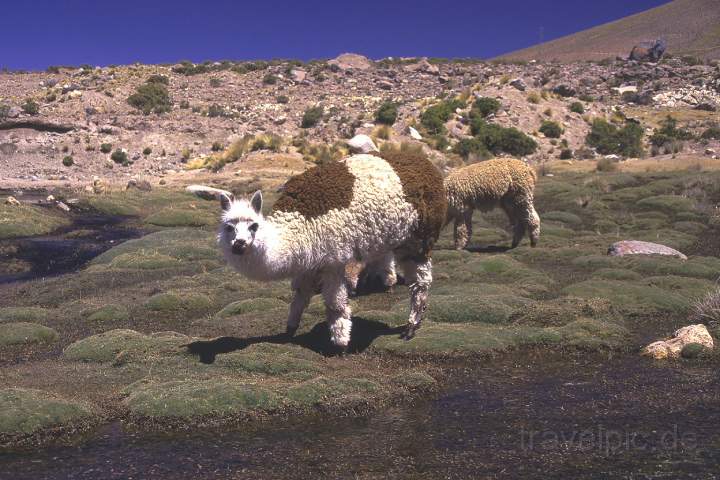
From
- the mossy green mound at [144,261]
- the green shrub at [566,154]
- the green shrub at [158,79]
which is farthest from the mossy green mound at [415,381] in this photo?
the green shrub at [158,79]

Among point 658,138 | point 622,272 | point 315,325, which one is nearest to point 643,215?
point 622,272

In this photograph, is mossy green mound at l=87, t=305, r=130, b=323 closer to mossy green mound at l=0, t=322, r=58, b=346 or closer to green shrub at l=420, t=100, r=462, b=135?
mossy green mound at l=0, t=322, r=58, b=346

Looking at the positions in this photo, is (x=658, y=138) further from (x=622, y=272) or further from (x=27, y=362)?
(x=27, y=362)

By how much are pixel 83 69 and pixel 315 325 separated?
67042 millimetres

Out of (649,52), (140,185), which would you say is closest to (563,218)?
(140,185)

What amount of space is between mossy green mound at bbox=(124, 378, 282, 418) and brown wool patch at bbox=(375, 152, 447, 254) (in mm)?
3383

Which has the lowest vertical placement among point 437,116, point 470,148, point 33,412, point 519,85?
point 33,412

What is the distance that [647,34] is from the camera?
132 m

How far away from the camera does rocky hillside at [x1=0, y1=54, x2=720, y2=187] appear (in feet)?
131

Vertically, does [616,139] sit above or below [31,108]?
below

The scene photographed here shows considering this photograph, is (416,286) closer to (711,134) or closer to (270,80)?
(711,134)

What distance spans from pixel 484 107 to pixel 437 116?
10.3 ft

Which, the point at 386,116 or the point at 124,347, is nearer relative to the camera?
the point at 124,347

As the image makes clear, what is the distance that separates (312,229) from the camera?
367 inches
